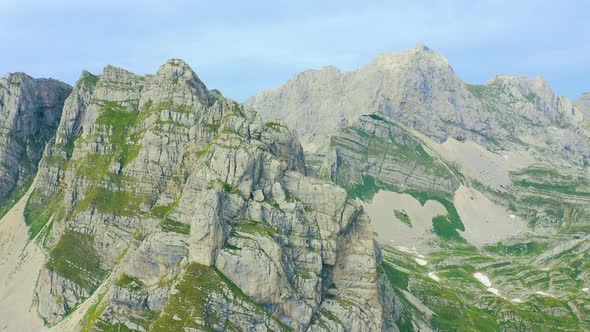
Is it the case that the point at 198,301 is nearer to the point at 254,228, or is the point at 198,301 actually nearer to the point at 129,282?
the point at 254,228

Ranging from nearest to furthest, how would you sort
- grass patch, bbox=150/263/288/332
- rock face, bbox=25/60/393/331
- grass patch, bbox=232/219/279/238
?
grass patch, bbox=150/263/288/332, rock face, bbox=25/60/393/331, grass patch, bbox=232/219/279/238

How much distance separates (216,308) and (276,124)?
6998 centimetres

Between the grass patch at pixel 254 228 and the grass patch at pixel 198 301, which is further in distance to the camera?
the grass patch at pixel 254 228

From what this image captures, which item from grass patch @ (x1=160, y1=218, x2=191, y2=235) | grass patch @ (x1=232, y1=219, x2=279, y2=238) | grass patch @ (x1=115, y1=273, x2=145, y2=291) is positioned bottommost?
grass patch @ (x1=115, y1=273, x2=145, y2=291)

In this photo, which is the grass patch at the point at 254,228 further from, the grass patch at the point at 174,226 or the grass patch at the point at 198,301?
the grass patch at the point at 198,301

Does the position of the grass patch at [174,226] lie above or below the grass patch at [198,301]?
above

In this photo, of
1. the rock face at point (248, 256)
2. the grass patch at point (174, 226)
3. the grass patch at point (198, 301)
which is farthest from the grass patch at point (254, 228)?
the grass patch at point (198, 301)

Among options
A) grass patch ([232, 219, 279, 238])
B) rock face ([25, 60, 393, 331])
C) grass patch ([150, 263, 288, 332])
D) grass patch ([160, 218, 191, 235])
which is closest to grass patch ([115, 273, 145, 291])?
rock face ([25, 60, 393, 331])

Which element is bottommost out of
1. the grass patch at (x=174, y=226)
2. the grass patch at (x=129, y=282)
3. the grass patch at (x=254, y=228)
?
the grass patch at (x=129, y=282)

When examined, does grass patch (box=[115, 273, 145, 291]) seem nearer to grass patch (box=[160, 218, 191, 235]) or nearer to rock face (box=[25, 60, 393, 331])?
rock face (box=[25, 60, 393, 331])

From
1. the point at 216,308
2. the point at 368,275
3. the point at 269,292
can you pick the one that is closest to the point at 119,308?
the point at 216,308

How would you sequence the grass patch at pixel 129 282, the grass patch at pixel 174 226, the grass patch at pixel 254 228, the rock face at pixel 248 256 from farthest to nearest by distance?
the grass patch at pixel 174 226, the grass patch at pixel 254 228, the grass patch at pixel 129 282, the rock face at pixel 248 256

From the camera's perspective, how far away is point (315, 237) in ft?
561

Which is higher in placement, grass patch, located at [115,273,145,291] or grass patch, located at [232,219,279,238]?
grass patch, located at [232,219,279,238]
